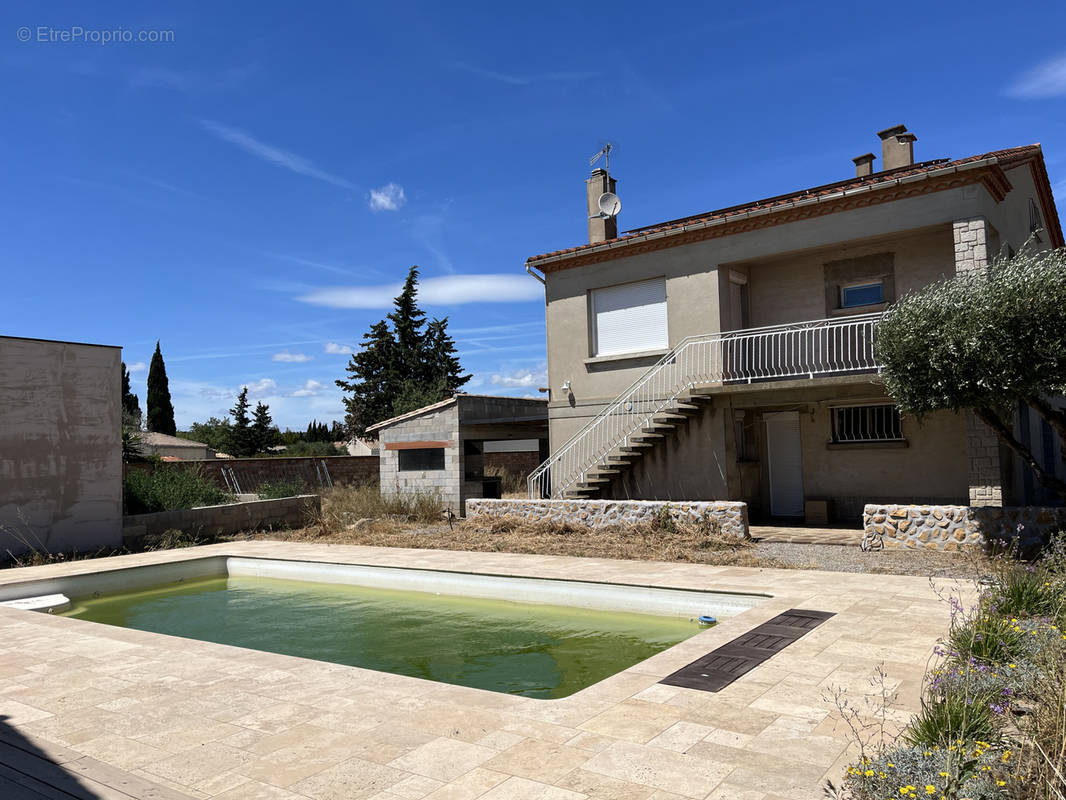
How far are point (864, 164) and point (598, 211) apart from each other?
6.46 meters

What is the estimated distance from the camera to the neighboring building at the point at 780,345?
490 inches

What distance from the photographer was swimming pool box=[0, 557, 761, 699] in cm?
649

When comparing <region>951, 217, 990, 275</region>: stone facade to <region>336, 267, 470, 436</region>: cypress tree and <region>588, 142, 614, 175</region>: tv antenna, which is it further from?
<region>336, 267, 470, 436</region>: cypress tree

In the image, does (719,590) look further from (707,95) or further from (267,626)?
(707,95)

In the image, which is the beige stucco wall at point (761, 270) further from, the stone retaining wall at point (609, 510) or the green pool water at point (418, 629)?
the green pool water at point (418, 629)

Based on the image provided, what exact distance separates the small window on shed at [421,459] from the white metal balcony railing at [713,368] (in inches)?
132

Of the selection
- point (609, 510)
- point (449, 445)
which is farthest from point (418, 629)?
point (449, 445)

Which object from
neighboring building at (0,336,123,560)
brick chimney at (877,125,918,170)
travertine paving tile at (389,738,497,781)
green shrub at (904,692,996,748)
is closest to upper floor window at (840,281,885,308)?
brick chimney at (877,125,918,170)

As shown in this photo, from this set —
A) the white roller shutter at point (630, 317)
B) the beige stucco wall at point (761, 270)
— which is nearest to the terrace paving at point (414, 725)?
the beige stucco wall at point (761, 270)

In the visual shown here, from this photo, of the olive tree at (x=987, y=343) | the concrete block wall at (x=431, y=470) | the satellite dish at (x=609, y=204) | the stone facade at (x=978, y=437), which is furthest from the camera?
the concrete block wall at (x=431, y=470)

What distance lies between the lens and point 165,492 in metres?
15.2

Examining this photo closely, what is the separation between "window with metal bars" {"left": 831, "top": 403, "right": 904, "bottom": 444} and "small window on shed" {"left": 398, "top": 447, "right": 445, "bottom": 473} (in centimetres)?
935

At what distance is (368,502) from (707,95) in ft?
37.2

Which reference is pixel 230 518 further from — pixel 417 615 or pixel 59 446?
pixel 417 615
